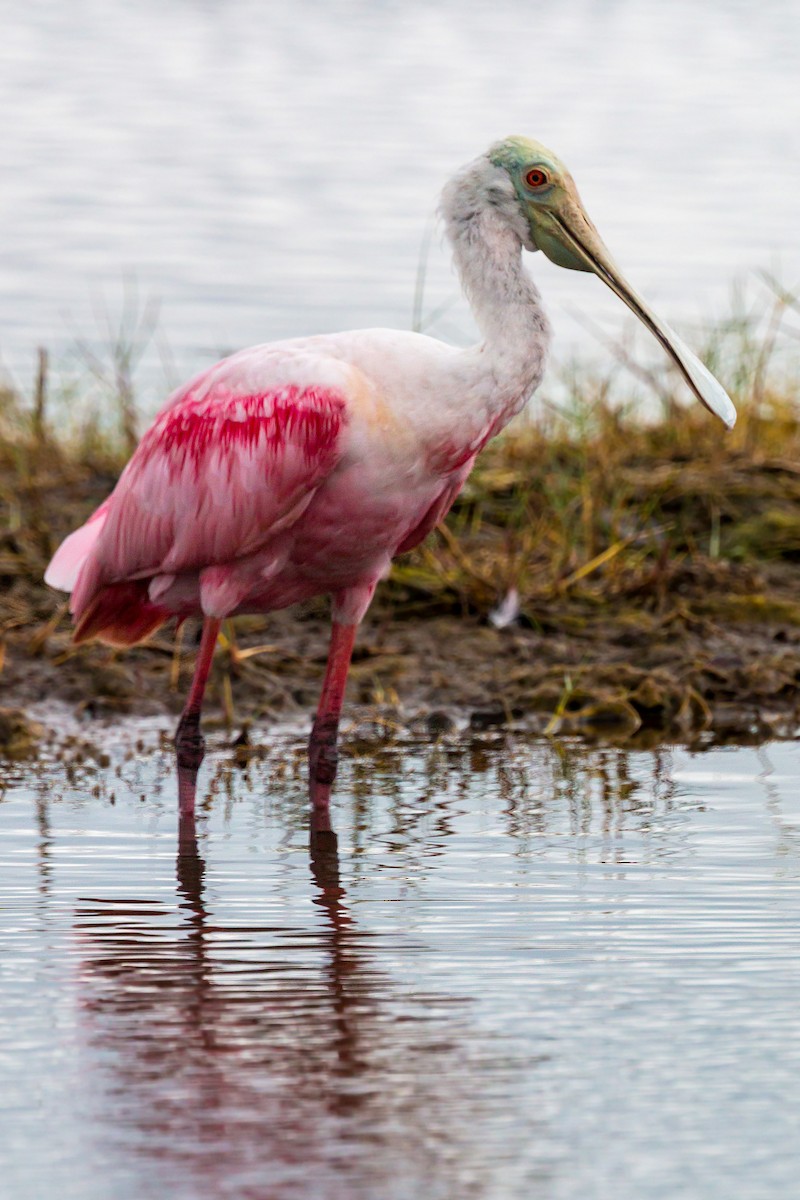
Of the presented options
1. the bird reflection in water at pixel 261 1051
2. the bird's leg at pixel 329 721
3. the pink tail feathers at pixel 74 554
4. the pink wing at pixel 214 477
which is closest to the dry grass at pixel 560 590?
the pink tail feathers at pixel 74 554

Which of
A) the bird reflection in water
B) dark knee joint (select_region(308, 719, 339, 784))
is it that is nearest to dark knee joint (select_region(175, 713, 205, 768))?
dark knee joint (select_region(308, 719, 339, 784))

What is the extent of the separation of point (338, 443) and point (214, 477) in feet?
2.03

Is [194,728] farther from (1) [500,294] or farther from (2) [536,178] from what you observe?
(2) [536,178]

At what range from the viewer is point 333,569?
706 cm

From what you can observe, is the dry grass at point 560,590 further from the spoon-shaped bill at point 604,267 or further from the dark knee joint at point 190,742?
the spoon-shaped bill at point 604,267

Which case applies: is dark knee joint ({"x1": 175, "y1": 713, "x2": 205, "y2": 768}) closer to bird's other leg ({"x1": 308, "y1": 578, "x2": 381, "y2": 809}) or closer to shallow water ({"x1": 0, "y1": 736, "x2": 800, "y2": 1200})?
shallow water ({"x1": 0, "y1": 736, "x2": 800, "y2": 1200})

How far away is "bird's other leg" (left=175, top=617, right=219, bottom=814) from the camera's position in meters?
7.01

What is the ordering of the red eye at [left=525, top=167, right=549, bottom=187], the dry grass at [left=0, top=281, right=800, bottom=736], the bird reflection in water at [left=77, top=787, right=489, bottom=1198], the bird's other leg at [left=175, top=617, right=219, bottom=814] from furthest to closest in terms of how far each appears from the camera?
1. the dry grass at [left=0, top=281, right=800, bottom=736]
2. the bird's other leg at [left=175, top=617, right=219, bottom=814]
3. the red eye at [left=525, top=167, right=549, bottom=187]
4. the bird reflection in water at [left=77, top=787, right=489, bottom=1198]

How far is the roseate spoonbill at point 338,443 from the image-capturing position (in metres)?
6.56

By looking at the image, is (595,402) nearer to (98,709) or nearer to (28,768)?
(98,709)

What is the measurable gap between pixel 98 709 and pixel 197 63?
16314 millimetres

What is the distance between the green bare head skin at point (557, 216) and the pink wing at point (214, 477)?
29.3 inches

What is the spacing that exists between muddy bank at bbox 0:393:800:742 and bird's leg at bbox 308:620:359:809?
79 cm

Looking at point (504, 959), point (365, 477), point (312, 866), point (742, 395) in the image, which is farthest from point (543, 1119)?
point (742, 395)
